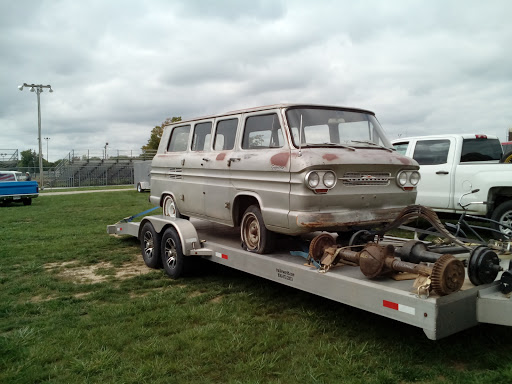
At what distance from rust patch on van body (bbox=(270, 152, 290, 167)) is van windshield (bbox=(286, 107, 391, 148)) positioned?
17cm

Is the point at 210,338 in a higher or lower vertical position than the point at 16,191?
lower

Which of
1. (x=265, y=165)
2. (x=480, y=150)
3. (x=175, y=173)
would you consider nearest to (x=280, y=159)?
(x=265, y=165)

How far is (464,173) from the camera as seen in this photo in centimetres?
866

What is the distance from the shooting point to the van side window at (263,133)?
5258 mm

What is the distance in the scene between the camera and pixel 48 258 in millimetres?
8203

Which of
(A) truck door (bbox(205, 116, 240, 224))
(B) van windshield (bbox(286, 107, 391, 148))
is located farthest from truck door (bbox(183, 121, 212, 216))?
(B) van windshield (bbox(286, 107, 391, 148))

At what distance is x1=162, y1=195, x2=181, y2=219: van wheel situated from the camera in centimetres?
740

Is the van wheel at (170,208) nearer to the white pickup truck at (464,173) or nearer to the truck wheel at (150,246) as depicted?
the truck wheel at (150,246)

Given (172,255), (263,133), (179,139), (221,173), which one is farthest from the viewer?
(179,139)

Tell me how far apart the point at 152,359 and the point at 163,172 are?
4192mm

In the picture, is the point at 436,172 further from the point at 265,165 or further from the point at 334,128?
the point at 265,165

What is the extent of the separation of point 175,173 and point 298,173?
10.3 ft

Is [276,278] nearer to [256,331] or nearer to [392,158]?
[256,331]

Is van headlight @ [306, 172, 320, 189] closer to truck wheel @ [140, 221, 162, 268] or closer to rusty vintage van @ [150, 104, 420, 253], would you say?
rusty vintage van @ [150, 104, 420, 253]
